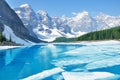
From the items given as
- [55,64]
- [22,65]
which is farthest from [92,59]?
[22,65]

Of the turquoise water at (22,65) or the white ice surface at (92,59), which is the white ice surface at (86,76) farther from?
the white ice surface at (92,59)

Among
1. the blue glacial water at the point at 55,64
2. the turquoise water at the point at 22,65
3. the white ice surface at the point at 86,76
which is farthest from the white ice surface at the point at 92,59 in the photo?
the white ice surface at the point at 86,76

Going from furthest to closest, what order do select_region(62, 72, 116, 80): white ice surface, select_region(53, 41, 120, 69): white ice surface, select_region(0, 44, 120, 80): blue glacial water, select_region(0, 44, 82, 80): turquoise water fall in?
select_region(53, 41, 120, 69): white ice surface < select_region(0, 44, 120, 80): blue glacial water < select_region(0, 44, 82, 80): turquoise water < select_region(62, 72, 116, 80): white ice surface

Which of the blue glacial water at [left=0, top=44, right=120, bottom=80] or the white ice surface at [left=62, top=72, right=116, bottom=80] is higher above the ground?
the blue glacial water at [left=0, top=44, right=120, bottom=80]

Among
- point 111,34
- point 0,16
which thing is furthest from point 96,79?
point 0,16

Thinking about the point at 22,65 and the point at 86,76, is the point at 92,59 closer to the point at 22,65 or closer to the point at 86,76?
the point at 22,65

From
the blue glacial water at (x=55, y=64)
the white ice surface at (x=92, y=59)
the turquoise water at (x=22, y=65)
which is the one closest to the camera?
the turquoise water at (x=22, y=65)

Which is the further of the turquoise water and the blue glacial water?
the blue glacial water

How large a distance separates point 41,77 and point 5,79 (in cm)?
241

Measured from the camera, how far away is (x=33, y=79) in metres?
Result: 19.3

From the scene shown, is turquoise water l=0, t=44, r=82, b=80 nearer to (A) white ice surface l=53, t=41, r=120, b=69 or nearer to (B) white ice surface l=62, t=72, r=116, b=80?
(A) white ice surface l=53, t=41, r=120, b=69

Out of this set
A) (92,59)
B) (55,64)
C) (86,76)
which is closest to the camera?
(86,76)

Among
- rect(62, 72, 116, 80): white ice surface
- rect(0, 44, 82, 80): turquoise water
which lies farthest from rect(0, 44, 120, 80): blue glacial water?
rect(62, 72, 116, 80): white ice surface

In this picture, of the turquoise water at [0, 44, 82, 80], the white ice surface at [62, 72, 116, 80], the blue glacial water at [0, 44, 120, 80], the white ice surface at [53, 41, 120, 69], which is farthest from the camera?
the white ice surface at [53, 41, 120, 69]
